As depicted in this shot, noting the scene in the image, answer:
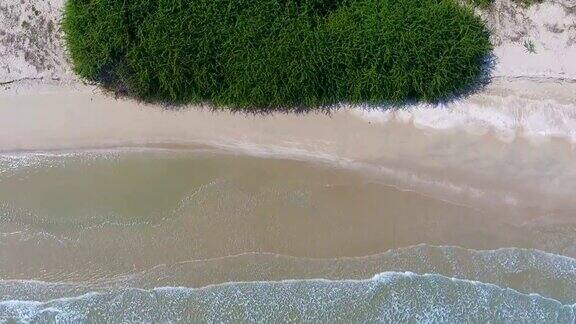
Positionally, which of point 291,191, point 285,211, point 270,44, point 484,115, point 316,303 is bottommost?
point 316,303

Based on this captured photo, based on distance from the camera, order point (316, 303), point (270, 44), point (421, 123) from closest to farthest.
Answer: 1. point (270, 44)
2. point (316, 303)
3. point (421, 123)

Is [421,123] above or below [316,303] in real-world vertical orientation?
above

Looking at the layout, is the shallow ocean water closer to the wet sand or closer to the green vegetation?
the wet sand

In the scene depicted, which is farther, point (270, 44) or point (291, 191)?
point (291, 191)

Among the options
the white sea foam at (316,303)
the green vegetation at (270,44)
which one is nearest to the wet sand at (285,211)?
the white sea foam at (316,303)

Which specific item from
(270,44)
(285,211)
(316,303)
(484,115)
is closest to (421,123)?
(484,115)

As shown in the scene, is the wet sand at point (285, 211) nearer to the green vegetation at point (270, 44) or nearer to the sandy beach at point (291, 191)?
the sandy beach at point (291, 191)

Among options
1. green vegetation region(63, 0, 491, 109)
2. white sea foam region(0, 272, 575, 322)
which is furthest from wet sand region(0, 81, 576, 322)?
green vegetation region(63, 0, 491, 109)

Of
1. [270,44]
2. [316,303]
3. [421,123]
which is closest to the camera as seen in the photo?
[270,44]

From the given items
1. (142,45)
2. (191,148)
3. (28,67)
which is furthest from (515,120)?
(28,67)

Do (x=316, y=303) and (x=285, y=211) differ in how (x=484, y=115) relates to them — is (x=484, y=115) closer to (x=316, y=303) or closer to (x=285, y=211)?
(x=285, y=211)
